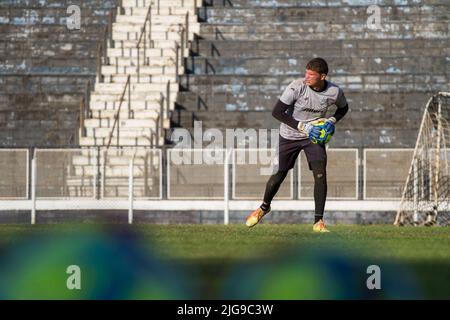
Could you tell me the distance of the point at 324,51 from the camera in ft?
102

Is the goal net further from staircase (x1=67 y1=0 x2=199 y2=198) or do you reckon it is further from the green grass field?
the green grass field

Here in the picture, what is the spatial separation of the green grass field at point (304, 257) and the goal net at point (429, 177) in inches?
321

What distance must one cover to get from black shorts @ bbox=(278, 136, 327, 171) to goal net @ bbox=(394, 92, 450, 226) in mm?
7425

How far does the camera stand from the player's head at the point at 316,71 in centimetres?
1418

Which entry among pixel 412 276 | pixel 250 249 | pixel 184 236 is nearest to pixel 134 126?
pixel 184 236

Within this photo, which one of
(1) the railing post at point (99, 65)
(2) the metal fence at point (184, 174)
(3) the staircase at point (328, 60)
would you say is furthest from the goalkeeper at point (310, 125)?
(1) the railing post at point (99, 65)

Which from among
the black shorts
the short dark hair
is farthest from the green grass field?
the short dark hair

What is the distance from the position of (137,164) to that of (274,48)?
732cm

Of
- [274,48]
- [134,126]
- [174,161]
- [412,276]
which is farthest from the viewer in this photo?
[274,48]

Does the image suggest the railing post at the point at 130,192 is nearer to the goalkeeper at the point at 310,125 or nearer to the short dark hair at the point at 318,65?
the goalkeeper at the point at 310,125

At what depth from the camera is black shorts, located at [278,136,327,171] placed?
14672 mm

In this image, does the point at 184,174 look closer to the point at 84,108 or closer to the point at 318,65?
the point at 84,108
